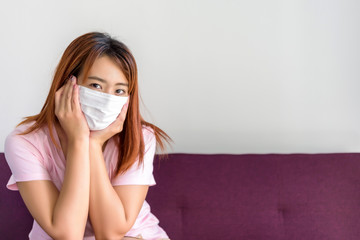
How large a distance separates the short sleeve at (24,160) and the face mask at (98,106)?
0.19 m

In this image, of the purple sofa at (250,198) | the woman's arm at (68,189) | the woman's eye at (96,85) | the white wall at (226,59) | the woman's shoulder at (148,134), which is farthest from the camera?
the white wall at (226,59)

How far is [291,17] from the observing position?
6.37ft

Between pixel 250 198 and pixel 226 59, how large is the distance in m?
0.66

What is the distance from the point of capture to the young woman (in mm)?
1235

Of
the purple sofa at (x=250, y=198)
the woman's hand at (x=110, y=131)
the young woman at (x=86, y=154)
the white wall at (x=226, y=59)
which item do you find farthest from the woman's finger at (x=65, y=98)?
the white wall at (x=226, y=59)

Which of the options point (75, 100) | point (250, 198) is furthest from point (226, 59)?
point (75, 100)

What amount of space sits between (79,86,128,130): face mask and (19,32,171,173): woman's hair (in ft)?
0.21

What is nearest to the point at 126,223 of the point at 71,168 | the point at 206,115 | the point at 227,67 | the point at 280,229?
the point at 71,168

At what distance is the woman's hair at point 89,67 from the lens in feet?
4.35

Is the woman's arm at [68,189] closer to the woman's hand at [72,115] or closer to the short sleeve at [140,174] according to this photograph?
the woman's hand at [72,115]

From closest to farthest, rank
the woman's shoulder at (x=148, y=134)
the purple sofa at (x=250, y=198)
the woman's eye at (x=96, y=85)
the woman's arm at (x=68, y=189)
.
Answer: the woman's arm at (x=68, y=189)
the woman's eye at (x=96, y=85)
the woman's shoulder at (x=148, y=134)
the purple sofa at (x=250, y=198)

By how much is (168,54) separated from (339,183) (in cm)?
93

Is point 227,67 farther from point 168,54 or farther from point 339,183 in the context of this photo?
point 339,183

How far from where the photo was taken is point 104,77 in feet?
4.27
